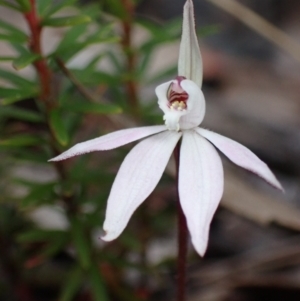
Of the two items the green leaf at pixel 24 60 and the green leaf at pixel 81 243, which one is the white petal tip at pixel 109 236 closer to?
the green leaf at pixel 24 60

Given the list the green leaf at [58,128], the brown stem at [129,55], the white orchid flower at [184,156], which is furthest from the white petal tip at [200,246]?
the brown stem at [129,55]

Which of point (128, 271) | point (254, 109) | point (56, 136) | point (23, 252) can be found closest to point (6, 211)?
point (23, 252)

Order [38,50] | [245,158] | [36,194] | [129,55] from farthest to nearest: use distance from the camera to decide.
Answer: [129,55], [36,194], [38,50], [245,158]

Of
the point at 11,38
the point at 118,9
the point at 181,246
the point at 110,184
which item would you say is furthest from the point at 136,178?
the point at 118,9

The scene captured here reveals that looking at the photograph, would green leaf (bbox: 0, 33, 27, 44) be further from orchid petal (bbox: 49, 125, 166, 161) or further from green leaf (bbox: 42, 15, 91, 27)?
orchid petal (bbox: 49, 125, 166, 161)

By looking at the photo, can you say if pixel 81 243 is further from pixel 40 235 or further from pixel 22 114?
pixel 22 114

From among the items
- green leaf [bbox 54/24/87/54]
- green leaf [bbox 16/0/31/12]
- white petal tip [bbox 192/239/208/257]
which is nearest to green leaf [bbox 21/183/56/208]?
green leaf [bbox 54/24/87/54]
